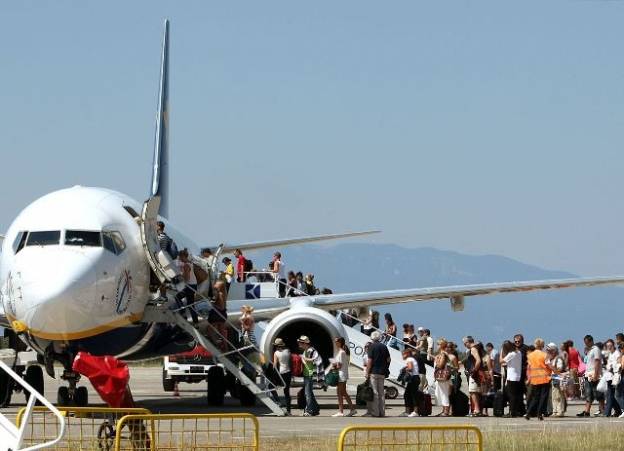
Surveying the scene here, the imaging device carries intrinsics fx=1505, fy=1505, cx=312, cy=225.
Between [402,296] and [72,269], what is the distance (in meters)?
9.81

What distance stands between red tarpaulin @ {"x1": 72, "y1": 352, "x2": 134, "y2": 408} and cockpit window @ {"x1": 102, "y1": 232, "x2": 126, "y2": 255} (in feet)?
31.6

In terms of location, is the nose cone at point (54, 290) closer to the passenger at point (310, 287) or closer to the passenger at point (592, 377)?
the passenger at point (592, 377)

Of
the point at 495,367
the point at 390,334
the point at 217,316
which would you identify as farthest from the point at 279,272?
the point at 217,316

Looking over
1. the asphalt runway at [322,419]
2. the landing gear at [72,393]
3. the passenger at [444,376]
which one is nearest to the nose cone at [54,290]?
→ the landing gear at [72,393]

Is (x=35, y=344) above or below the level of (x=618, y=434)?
above

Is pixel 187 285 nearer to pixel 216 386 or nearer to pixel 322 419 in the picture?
pixel 322 419

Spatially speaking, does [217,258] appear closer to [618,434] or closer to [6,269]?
[6,269]

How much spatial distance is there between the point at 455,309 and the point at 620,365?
20.9ft

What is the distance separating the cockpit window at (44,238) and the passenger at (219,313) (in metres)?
3.78

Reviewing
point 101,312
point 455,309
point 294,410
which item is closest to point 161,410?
point 294,410

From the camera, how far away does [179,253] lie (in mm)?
27750

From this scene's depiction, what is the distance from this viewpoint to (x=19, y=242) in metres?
25.1

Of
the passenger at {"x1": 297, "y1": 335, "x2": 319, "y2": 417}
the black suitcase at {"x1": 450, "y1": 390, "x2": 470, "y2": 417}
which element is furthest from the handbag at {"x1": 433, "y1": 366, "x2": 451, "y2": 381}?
the passenger at {"x1": 297, "y1": 335, "x2": 319, "y2": 417}

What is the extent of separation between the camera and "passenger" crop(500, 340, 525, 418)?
2722 centimetres
